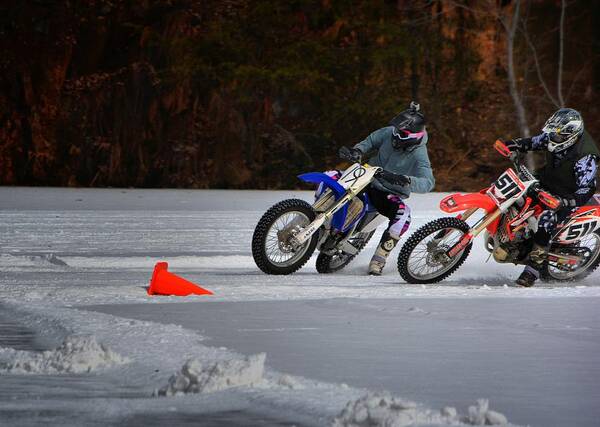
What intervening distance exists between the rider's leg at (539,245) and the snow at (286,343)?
0.30m

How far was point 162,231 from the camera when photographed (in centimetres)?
1955

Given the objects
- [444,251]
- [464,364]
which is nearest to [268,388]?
[464,364]

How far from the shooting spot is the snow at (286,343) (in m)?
6.64

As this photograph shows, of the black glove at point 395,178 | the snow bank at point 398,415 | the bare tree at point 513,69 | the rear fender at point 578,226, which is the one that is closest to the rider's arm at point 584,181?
the rear fender at point 578,226

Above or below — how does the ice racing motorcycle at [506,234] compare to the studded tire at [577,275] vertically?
above

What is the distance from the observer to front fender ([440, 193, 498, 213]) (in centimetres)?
1260

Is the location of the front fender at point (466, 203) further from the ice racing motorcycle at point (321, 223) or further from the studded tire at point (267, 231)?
the studded tire at point (267, 231)

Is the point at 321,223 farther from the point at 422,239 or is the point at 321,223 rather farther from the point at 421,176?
the point at 421,176

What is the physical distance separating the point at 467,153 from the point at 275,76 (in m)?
5.69

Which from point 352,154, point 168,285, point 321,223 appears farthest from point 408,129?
point 168,285

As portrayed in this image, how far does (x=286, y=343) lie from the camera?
29.0ft

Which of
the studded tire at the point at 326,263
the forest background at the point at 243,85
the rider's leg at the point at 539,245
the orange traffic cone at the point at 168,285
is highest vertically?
the forest background at the point at 243,85

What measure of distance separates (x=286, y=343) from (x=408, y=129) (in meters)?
5.10

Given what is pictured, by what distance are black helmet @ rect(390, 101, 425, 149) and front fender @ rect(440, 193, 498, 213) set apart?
0.98 meters
